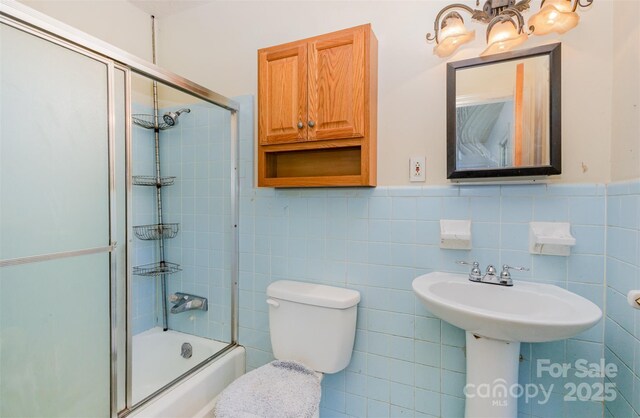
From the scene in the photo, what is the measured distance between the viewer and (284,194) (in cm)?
157

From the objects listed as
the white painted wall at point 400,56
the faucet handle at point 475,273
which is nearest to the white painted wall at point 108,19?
the white painted wall at point 400,56

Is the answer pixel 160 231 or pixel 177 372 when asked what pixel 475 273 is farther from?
pixel 160 231

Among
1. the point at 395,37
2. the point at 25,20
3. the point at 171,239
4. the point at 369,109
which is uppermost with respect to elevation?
the point at 395,37

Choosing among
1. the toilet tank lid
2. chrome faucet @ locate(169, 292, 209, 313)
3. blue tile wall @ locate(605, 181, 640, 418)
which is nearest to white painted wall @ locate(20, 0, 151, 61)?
chrome faucet @ locate(169, 292, 209, 313)

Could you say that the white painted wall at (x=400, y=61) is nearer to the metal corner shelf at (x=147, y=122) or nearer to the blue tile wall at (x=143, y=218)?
the metal corner shelf at (x=147, y=122)

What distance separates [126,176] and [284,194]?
71 centimetres

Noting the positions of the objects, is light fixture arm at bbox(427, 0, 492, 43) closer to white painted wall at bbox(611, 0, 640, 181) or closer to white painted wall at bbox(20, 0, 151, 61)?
white painted wall at bbox(611, 0, 640, 181)

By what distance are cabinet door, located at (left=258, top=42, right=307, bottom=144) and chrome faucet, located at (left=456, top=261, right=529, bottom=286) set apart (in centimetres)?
92

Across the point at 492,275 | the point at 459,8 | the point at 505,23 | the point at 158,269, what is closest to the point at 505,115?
the point at 505,23

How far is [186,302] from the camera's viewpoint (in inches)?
71.6

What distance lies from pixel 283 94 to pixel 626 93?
1271mm

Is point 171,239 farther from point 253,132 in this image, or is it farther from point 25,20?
point 25,20

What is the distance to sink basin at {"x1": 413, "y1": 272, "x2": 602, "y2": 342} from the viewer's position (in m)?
0.81

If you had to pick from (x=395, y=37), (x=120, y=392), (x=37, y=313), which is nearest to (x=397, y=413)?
(x=120, y=392)
